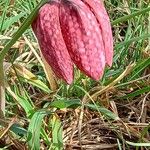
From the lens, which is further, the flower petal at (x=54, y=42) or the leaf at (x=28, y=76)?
the leaf at (x=28, y=76)

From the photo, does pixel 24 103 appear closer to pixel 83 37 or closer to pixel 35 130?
pixel 35 130

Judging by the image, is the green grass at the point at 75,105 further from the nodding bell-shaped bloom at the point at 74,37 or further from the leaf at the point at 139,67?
the nodding bell-shaped bloom at the point at 74,37

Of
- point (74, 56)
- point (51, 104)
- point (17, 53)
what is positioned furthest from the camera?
point (17, 53)

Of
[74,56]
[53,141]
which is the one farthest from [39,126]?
[74,56]

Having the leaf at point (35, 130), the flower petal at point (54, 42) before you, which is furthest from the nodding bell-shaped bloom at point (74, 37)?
the leaf at point (35, 130)

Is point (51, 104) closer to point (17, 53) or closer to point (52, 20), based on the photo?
point (17, 53)

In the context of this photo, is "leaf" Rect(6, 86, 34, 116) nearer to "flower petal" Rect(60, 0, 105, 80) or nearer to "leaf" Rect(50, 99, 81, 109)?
"leaf" Rect(50, 99, 81, 109)

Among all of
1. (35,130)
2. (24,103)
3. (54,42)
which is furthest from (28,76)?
(54,42)

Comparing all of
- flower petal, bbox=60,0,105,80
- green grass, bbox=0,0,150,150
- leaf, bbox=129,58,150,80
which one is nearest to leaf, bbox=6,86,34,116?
green grass, bbox=0,0,150,150
